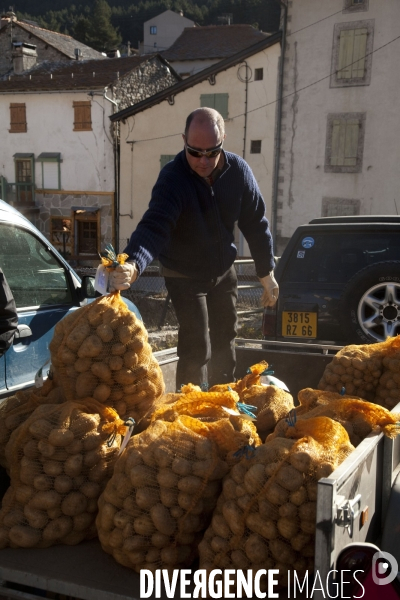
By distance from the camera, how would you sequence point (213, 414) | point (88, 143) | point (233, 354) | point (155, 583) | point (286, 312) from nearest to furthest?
point (155, 583) → point (213, 414) → point (233, 354) → point (286, 312) → point (88, 143)

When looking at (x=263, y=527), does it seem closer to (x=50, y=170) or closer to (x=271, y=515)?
(x=271, y=515)

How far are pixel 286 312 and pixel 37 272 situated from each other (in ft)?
8.12

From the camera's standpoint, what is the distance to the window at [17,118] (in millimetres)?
32469

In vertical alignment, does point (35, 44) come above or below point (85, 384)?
above

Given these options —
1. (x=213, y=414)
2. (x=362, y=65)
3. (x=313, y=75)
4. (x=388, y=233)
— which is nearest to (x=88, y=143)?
(x=313, y=75)

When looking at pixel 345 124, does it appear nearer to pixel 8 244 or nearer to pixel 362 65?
pixel 362 65

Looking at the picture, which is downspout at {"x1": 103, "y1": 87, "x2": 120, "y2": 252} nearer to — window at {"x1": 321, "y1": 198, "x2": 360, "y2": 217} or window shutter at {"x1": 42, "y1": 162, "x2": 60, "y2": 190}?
window shutter at {"x1": 42, "y1": 162, "x2": 60, "y2": 190}

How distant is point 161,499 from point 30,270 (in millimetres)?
2497

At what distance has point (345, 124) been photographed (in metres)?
25.6

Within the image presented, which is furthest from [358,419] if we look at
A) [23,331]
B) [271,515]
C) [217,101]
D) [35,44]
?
[35,44]

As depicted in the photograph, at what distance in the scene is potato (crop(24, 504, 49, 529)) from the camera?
7.57ft

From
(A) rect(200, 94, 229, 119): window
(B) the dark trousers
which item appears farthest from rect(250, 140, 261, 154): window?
(B) the dark trousers

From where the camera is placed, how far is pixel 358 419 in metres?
2.58

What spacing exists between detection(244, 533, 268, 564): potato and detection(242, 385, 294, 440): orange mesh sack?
839mm
